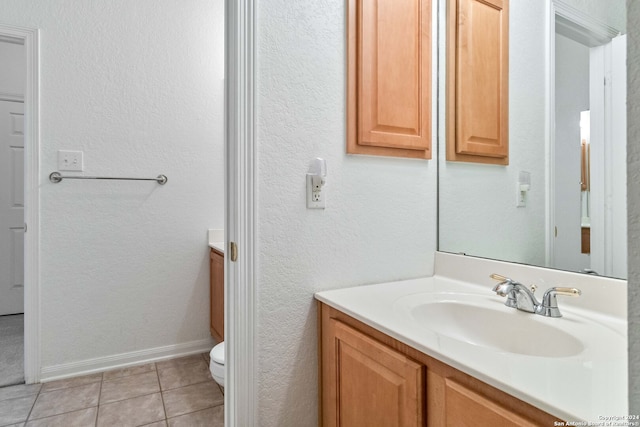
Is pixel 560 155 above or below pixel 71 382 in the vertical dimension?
above

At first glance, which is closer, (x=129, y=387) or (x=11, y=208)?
(x=129, y=387)

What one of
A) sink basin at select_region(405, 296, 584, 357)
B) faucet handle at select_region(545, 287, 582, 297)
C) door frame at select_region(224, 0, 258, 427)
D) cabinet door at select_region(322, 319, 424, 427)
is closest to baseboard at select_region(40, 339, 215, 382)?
door frame at select_region(224, 0, 258, 427)

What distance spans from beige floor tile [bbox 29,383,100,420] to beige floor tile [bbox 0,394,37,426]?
0.03 meters

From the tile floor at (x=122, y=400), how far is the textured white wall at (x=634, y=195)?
67.2 inches

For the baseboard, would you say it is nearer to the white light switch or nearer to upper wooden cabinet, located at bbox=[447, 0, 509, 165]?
the white light switch

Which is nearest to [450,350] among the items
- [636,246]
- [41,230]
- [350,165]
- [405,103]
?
[636,246]

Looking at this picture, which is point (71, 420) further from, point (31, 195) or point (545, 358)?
point (545, 358)

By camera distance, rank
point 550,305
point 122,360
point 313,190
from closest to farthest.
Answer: point 550,305
point 313,190
point 122,360

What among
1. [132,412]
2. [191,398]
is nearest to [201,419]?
[191,398]

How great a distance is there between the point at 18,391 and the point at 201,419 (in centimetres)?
108

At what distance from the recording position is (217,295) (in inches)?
91.3

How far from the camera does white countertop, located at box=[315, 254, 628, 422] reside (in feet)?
1.84

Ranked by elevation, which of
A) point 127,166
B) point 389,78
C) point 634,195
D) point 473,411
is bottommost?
point 473,411

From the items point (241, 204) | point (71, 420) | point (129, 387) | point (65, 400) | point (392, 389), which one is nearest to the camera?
point (392, 389)
